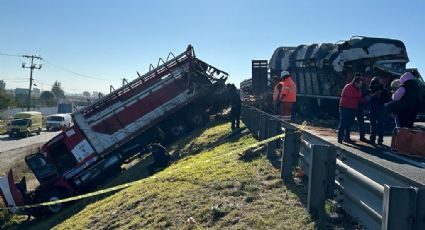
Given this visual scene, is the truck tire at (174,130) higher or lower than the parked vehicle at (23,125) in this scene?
higher

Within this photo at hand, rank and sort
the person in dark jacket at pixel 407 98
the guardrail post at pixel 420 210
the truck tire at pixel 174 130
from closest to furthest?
1. the guardrail post at pixel 420 210
2. the person in dark jacket at pixel 407 98
3. the truck tire at pixel 174 130

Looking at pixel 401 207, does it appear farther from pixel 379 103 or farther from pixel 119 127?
pixel 119 127

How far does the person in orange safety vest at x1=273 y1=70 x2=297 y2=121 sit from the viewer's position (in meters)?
11.2

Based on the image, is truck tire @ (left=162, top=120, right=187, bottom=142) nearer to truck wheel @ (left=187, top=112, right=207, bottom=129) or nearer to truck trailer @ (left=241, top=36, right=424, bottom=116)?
truck wheel @ (left=187, top=112, right=207, bottom=129)

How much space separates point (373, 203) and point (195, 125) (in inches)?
635

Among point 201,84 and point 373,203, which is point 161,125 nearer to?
point 201,84

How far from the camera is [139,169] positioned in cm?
1427

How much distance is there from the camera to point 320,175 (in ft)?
15.4

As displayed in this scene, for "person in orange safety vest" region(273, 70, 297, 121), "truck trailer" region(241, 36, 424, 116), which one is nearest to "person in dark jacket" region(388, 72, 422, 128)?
"person in orange safety vest" region(273, 70, 297, 121)

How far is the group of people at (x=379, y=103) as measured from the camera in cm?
775

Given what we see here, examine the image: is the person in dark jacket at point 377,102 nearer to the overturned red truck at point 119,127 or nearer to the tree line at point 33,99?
the overturned red truck at point 119,127

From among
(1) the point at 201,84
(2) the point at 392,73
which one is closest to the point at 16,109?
(1) the point at 201,84

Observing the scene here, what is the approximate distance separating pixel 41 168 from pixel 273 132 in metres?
8.89

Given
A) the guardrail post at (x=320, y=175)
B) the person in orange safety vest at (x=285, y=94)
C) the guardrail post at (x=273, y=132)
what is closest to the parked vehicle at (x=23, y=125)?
the person in orange safety vest at (x=285, y=94)
